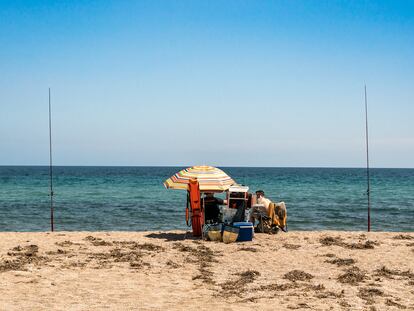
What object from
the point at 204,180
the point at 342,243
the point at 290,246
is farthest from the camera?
the point at 204,180

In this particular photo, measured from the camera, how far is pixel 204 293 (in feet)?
27.4

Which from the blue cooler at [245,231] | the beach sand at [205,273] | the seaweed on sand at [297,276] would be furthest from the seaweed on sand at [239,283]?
the blue cooler at [245,231]

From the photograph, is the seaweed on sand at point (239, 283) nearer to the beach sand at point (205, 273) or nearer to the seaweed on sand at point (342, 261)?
the beach sand at point (205, 273)

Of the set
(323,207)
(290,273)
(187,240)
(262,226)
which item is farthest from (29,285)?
(323,207)

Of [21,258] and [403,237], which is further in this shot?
[403,237]

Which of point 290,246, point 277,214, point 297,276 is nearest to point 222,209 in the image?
point 277,214

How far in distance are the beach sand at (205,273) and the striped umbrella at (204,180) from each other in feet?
5.18

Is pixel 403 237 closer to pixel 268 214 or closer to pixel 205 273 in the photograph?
pixel 268 214

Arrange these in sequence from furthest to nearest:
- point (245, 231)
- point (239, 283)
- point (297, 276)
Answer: point (245, 231) → point (297, 276) → point (239, 283)

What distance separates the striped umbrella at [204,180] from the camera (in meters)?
14.0

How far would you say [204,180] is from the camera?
1420cm

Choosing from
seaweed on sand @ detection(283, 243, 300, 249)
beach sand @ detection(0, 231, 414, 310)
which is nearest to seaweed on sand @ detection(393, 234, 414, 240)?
beach sand @ detection(0, 231, 414, 310)

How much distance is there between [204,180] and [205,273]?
4.61m

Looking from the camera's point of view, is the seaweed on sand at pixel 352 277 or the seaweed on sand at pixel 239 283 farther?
the seaweed on sand at pixel 352 277
